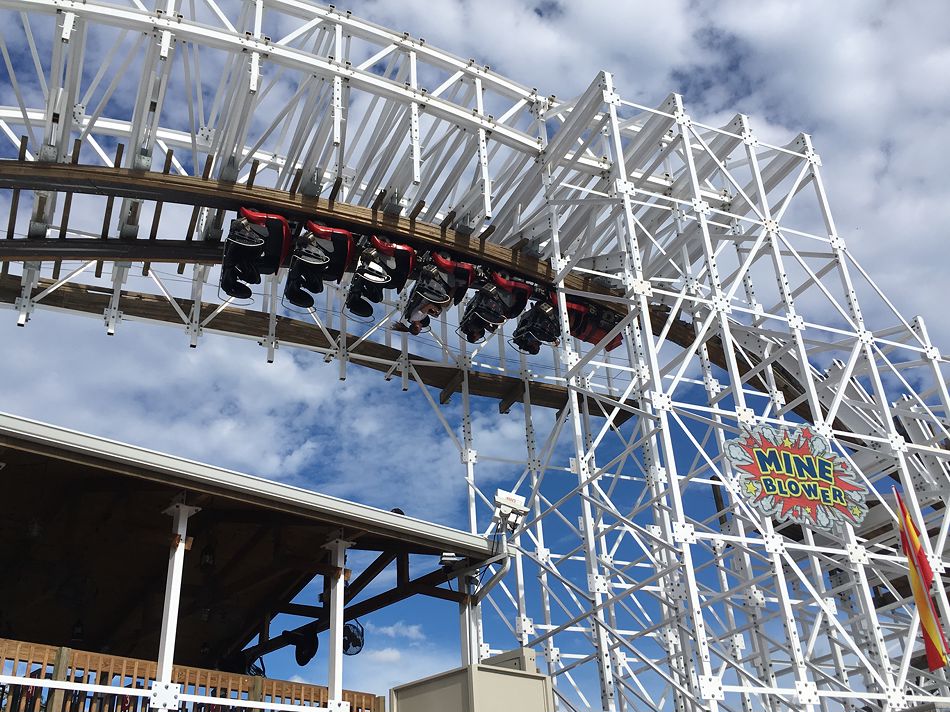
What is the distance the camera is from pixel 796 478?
14.6 m

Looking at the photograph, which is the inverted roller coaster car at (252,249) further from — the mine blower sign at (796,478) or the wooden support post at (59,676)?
the mine blower sign at (796,478)

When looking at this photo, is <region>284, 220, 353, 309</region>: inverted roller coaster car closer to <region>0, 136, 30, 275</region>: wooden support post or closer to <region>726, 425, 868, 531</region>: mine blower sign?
<region>0, 136, 30, 275</region>: wooden support post

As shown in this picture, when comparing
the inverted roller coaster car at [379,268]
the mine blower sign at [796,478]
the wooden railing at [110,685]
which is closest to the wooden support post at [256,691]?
the wooden railing at [110,685]

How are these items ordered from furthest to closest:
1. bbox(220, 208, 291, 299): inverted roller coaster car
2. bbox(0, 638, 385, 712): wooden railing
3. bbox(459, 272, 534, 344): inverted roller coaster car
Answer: bbox(459, 272, 534, 344): inverted roller coaster car → bbox(220, 208, 291, 299): inverted roller coaster car → bbox(0, 638, 385, 712): wooden railing

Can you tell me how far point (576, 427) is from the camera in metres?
16.6

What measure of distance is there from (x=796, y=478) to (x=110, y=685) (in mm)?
10358

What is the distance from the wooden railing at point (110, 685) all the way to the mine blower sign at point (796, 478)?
23.5 ft

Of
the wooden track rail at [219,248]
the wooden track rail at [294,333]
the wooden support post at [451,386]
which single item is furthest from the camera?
the wooden support post at [451,386]

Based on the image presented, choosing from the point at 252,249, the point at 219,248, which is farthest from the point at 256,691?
the point at 219,248

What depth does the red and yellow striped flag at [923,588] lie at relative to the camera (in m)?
13.8

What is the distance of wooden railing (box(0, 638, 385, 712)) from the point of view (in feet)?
32.0

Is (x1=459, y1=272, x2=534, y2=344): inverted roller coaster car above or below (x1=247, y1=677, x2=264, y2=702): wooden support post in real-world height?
above

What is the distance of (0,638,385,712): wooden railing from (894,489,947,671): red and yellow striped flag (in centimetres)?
907

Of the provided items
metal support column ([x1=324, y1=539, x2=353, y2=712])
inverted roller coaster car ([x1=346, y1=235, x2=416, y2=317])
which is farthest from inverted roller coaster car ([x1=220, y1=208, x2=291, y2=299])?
metal support column ([x1=324, y1=539, x2=353, y2=712])
